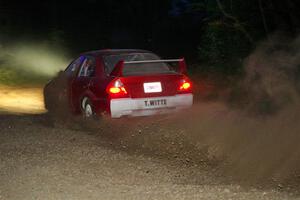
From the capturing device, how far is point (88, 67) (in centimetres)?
1169

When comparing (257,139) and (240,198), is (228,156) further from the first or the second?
(240,198)

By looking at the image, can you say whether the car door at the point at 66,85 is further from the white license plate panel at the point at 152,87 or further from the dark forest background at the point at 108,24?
the dark forest background at the point at 108,24

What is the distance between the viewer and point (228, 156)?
799 centimetres

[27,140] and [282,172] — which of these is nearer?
[282,172]

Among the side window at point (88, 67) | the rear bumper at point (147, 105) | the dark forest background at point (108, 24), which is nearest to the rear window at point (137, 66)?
the side window at point (88, 67)

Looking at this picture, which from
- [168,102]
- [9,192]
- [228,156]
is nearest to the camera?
[9,192]

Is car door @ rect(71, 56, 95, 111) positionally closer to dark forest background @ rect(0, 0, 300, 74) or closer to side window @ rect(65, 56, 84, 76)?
side window @ rect(65, 56, 84, 76)

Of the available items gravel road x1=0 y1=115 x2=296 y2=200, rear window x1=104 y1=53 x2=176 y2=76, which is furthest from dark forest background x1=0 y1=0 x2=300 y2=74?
gravel road x1=0 y1=115 x2=296 y2=200

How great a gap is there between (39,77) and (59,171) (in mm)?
17941

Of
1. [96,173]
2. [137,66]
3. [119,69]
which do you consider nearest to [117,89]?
[119,69]

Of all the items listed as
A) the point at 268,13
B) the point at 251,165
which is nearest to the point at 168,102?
the point at 251,165

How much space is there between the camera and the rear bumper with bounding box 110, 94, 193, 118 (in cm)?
1044

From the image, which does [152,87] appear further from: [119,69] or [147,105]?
[119,69]

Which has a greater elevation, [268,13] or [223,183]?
[268,13]
